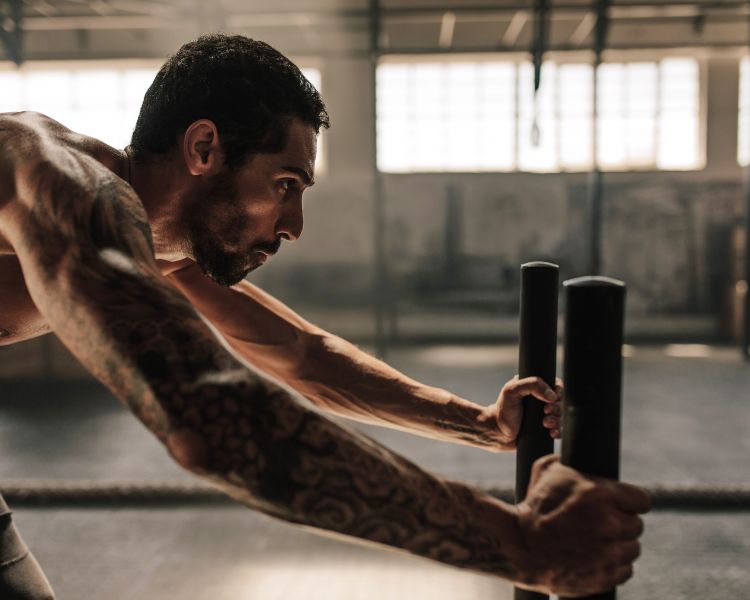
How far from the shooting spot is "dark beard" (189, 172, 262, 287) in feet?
2.94

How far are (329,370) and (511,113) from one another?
576cm

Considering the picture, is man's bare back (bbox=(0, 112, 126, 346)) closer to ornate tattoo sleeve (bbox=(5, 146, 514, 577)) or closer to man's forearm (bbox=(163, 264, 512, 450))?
ornate tattoo sleeve (bbox=(5, 146, 514, 577))

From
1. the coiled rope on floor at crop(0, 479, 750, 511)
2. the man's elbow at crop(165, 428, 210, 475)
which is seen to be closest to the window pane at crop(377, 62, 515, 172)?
the coiled rope on floor at crop(0, 479, 750, 511)

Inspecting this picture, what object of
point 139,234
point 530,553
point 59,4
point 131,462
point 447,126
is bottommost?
point 131,462

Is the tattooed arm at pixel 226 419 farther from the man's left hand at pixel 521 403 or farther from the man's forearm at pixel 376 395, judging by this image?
the man's forearm at pixel 376 395

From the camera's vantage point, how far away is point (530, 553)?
57cm

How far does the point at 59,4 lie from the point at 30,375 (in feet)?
9.26

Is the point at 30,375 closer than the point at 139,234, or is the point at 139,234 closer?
the point at 139,234

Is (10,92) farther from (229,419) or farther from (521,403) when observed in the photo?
(229,419)

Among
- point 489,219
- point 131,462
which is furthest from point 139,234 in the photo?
point 489,219

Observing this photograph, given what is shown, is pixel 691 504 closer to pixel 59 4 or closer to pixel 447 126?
pixel 447 126

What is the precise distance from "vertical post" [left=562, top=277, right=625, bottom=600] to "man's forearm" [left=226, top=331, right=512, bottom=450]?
39 cm

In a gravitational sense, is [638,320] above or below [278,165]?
below

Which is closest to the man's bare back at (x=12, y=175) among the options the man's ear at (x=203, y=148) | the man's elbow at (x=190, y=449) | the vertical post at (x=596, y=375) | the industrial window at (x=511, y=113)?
the man's ear at (x=203, y=148)
